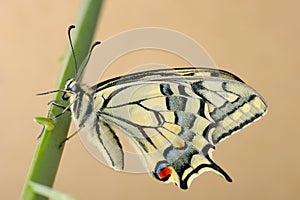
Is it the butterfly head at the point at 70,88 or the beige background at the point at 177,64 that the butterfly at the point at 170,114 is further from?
the beige background at the point at 177,64

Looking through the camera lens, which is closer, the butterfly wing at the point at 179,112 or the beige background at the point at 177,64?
the butterfly wing at the point at 179,112

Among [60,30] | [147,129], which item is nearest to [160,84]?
[147,129]

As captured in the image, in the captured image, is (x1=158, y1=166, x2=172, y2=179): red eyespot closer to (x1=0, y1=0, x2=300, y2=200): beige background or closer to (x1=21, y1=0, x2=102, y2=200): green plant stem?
(x1=21, y1=0, x2=102, y2=200): green plant stem

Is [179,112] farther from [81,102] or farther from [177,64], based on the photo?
[177,64]

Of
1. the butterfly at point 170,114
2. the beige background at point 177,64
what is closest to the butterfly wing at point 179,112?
the butterfly at point 170,114

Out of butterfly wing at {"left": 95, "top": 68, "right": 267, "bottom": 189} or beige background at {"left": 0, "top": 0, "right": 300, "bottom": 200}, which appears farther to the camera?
beige background at {"left": 0, "top": 0, "right": 300, "bottom": 200}

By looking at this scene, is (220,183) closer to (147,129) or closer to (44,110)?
(44,110)

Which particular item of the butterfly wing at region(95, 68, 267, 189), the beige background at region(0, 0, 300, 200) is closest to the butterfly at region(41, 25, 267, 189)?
the butterfly wing at region(95, 68, 267, 189)
